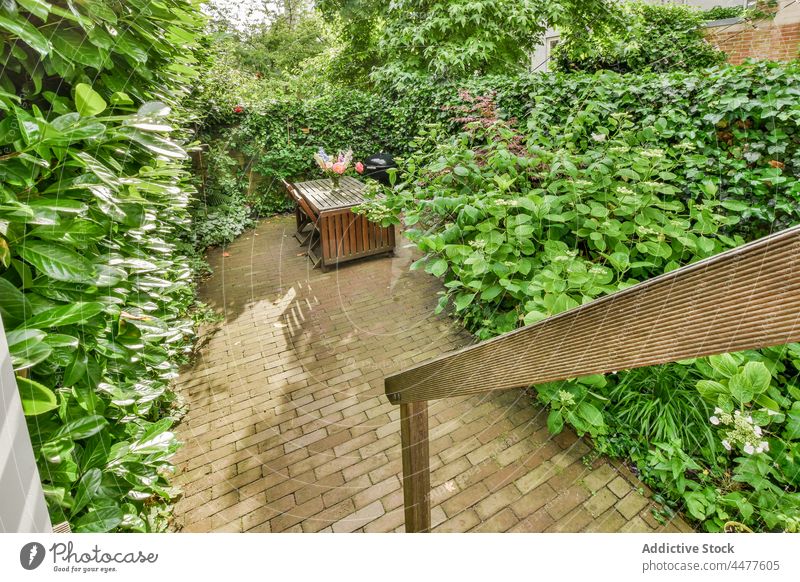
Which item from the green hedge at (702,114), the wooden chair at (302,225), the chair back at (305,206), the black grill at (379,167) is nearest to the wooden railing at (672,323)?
the green hedge at (702,114)

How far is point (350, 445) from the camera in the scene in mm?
2162

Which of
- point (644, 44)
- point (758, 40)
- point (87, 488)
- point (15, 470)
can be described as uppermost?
point (644, 44)

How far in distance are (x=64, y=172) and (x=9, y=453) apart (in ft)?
1.88

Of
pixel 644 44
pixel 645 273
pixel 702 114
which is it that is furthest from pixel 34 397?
pixel 644 44

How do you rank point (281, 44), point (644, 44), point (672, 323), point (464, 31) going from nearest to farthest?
point (672, 323) → point (464, 31) → point (644, 44) → point (281, 44)

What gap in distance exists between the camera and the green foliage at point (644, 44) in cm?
649

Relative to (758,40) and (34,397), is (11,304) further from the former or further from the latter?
(758,40)

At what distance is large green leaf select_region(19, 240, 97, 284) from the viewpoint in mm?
630

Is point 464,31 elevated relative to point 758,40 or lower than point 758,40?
elevated

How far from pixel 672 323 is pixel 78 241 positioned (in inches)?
37.9

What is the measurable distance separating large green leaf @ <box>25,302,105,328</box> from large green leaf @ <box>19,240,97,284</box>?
0.18 ft

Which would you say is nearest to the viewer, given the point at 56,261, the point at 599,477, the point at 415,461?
the point at 56,261

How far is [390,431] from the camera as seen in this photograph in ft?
7.38

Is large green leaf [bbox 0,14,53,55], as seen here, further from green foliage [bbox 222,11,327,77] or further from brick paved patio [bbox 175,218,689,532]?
green foliage [bbox 222,11,327,77]
